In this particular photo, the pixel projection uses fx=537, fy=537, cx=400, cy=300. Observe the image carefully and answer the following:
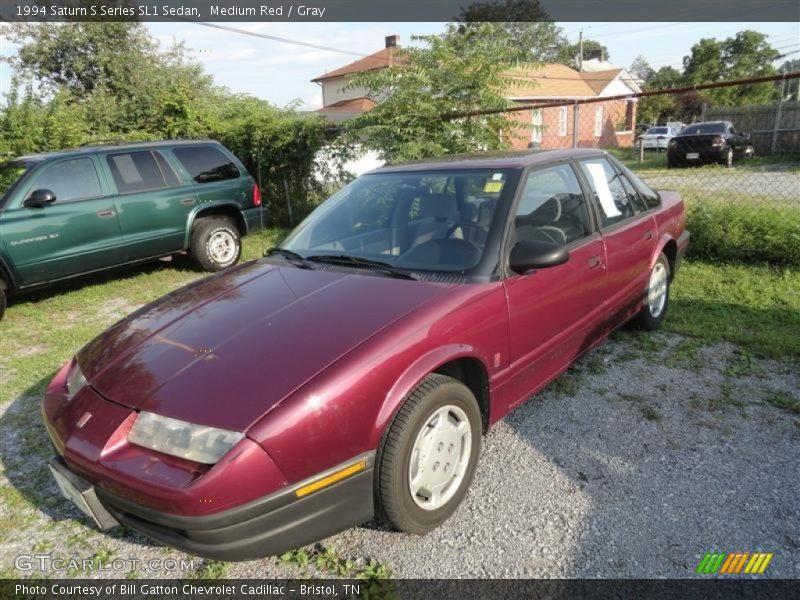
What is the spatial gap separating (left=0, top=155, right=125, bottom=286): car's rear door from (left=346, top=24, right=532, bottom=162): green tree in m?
Answer: 3.62

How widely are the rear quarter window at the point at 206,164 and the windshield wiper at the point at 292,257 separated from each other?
4.46m

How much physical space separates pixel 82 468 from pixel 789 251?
21.6 ft

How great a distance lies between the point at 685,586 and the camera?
206cm

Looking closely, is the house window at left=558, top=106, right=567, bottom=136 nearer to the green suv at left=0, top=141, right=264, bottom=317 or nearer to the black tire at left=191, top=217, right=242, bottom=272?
the green suv at left=0, top=141, right=264, bottom=317

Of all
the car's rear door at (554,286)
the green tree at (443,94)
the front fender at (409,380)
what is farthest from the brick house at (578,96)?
the front fender at (409,380)

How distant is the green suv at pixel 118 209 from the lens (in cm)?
574

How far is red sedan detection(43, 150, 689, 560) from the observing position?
1.88m

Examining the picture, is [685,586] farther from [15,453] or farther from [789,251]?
[789,251]

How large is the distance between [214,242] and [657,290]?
5543 mm

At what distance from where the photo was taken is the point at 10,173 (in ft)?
→ 19.9

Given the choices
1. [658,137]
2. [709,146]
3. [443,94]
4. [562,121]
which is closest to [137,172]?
[443,94]

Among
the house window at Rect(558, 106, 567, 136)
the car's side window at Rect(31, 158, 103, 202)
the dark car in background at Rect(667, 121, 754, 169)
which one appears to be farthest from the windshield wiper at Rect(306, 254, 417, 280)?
the house window at Rect(558, 106, 567, 136)

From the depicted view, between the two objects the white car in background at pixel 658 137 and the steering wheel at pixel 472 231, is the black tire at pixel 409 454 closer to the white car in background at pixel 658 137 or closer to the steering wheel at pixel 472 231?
the steering wheel at pixel 472 231

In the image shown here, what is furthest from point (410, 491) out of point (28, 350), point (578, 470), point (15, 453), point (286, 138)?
point (286, 138)
